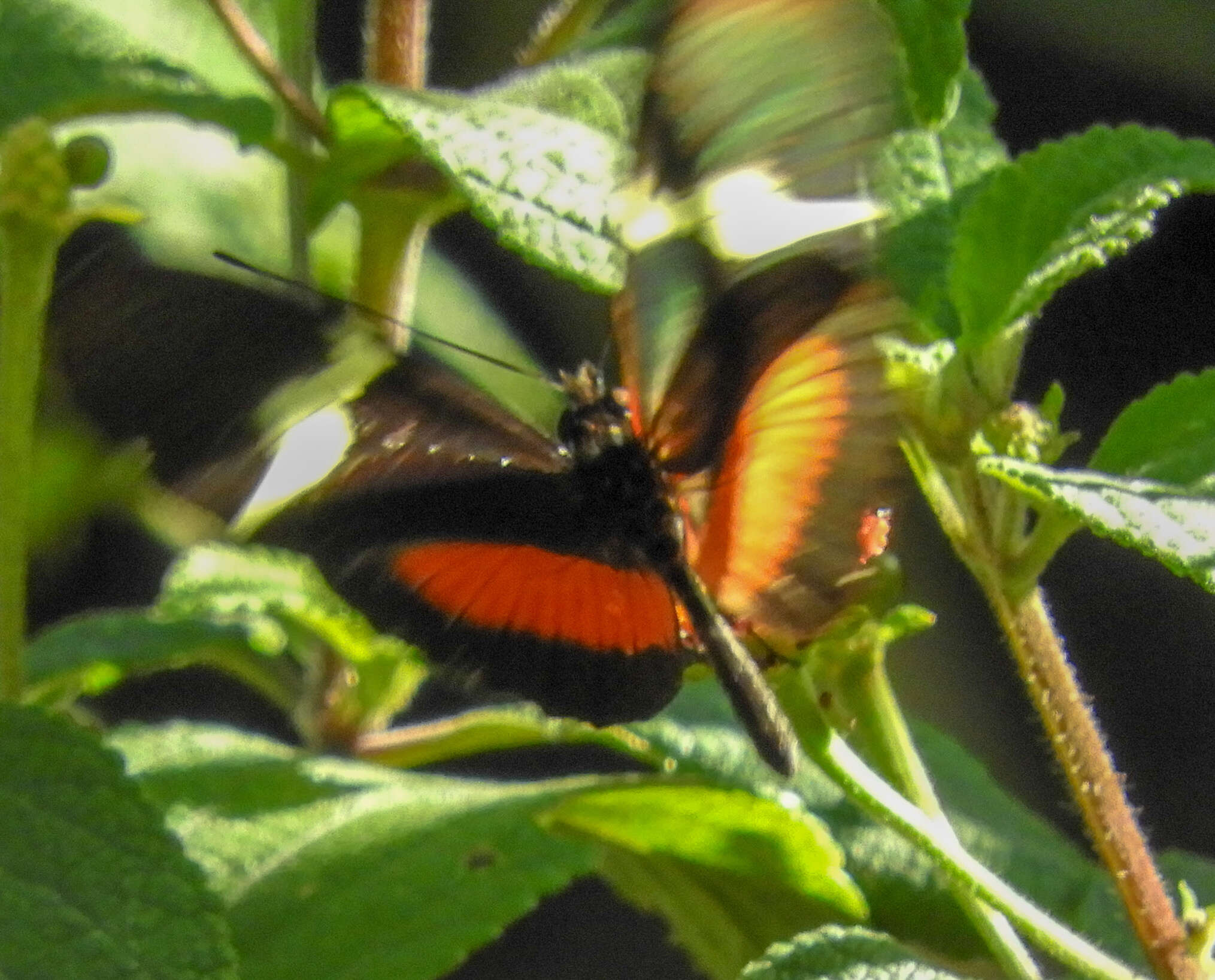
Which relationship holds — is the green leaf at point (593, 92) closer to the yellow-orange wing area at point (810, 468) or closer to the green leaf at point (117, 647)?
the yellow-orange wing area at point (810, 468)

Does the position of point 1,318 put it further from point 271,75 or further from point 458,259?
point 458,259

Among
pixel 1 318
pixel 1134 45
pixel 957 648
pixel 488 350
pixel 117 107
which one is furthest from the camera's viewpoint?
pixel 957 648

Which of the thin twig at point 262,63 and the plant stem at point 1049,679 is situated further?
the thin twig at point 262,63

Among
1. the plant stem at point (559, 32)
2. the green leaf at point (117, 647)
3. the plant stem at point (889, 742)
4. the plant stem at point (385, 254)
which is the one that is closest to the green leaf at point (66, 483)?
the green leaf at point (117, 647)

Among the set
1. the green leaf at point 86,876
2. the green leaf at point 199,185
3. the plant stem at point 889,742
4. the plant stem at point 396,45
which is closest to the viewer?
the green leaf at point 86,876

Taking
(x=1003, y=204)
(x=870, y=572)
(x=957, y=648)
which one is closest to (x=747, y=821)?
(x=870, y=572)

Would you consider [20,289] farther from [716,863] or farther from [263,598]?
[716,863]

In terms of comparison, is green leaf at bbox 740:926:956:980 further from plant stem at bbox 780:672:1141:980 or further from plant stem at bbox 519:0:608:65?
plant stem at bbox 519:0:608:65
